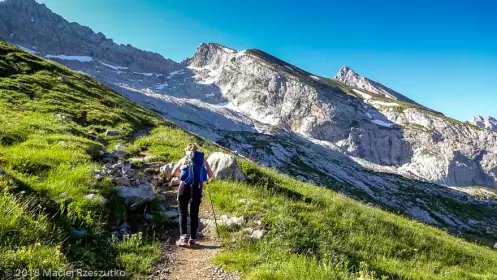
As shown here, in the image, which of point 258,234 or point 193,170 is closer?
point 258,234

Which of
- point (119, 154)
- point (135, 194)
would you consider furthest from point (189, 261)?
point (119, 154)

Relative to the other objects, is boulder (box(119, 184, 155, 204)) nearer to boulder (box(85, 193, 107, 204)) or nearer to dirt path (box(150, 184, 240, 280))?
boulder (box(85, 193, 107, 204))

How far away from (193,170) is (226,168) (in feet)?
14.4

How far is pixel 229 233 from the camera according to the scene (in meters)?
9.91

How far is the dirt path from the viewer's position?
7696mm

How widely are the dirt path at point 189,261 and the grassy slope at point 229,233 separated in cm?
38

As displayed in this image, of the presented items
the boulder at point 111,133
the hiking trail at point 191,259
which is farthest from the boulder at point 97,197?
the boulder at point 111,133

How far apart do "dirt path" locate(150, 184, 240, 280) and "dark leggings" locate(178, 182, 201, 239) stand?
54cm

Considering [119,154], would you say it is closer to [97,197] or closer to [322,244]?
[97,197]

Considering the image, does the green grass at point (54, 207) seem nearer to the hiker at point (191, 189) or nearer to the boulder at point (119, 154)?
the boulder at point (119, 154)

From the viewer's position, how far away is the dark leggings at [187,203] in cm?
967

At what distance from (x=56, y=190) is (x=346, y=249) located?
8.73 m

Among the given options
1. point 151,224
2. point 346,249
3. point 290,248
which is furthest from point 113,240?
point 346,249

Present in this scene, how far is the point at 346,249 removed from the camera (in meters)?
10.3
